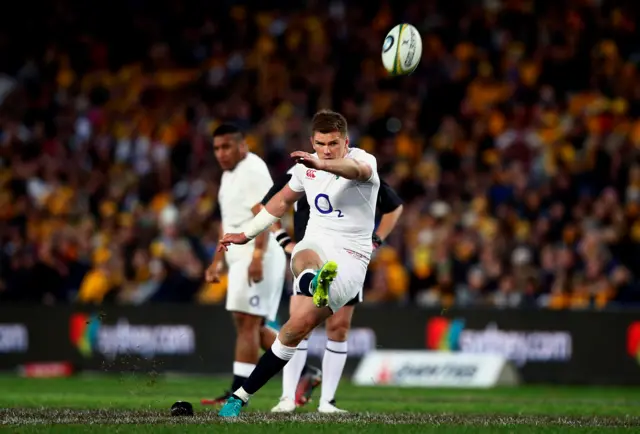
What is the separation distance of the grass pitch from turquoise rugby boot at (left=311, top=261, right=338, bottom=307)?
962 millimetres

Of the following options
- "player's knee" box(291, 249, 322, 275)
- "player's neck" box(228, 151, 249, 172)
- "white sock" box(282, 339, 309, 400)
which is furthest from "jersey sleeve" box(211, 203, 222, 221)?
"player's knee" box(291, 249, 322, 275)

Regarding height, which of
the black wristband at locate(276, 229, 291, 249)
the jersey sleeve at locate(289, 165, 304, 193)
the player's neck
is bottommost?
the black wristband at locate(276, 229, 291, 249)

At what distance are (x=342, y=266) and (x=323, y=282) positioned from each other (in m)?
0.41

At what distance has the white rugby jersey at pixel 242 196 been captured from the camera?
41.2 ft

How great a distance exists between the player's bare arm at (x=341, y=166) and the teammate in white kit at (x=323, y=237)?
1.0 inches

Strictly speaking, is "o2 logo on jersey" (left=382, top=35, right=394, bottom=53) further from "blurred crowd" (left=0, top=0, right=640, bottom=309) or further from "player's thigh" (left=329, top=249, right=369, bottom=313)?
"blurred crowd" (left=0, top=0, right=640, bottom=309)

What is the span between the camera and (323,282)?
9523mm

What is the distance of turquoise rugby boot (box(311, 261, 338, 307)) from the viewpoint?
372 inches

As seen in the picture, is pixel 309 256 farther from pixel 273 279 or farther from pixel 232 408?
pixel 273 279

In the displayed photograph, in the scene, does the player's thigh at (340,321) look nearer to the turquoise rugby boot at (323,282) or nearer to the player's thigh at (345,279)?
the player's thigh at (345,279)

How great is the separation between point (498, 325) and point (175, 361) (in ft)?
17.0

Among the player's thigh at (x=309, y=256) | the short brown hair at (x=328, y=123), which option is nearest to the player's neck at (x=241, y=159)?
the player's thigh at (x=309, y=256)

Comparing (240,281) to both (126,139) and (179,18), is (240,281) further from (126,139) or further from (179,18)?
(179,18)

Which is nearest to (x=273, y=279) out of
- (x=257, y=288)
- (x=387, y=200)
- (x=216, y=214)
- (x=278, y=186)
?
(x=257, y=288)
